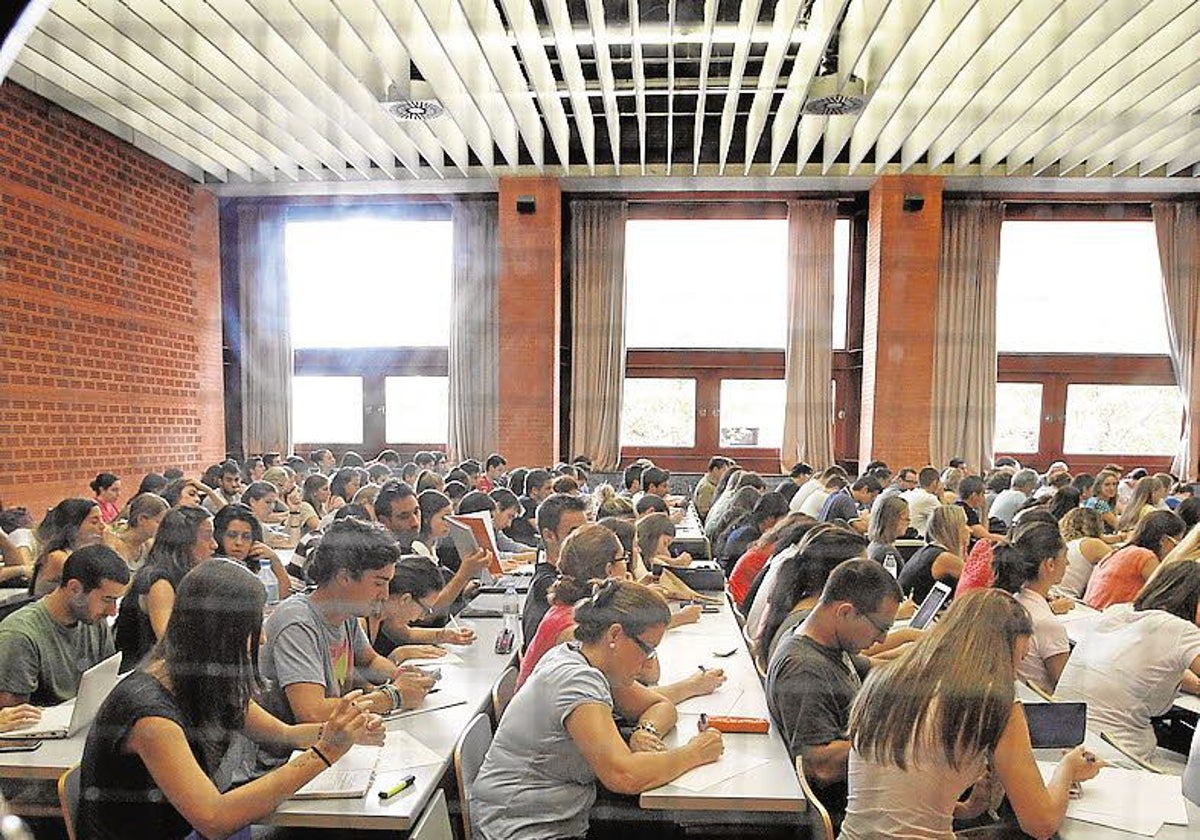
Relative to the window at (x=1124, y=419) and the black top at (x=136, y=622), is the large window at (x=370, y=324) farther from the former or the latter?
the window at (x=1124, y=419)

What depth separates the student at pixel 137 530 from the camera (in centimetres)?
142

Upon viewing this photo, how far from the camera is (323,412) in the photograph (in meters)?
4.07

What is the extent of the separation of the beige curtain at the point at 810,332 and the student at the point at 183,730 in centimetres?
531

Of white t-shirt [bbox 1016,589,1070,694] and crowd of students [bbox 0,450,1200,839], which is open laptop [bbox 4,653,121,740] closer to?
crowd of students [bbox 0,450,1200,839]

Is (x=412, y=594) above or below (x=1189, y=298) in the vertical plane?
below

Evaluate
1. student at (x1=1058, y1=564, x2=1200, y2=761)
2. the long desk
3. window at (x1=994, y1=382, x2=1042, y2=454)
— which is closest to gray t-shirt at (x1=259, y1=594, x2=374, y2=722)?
the long desk

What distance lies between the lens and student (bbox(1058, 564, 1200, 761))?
1.59 meters

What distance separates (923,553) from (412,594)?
178 centimetres

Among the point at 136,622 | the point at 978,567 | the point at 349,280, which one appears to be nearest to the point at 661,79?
the point at 349,280

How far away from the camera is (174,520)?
1721 mm

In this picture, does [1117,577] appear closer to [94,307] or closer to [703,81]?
[703,81]

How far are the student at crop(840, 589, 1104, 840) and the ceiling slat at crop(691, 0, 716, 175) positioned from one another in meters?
2.55

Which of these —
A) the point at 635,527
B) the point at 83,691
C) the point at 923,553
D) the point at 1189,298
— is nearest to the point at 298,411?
the point at 635,527

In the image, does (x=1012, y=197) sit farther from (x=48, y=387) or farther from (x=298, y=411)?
(x=48, y=387)
